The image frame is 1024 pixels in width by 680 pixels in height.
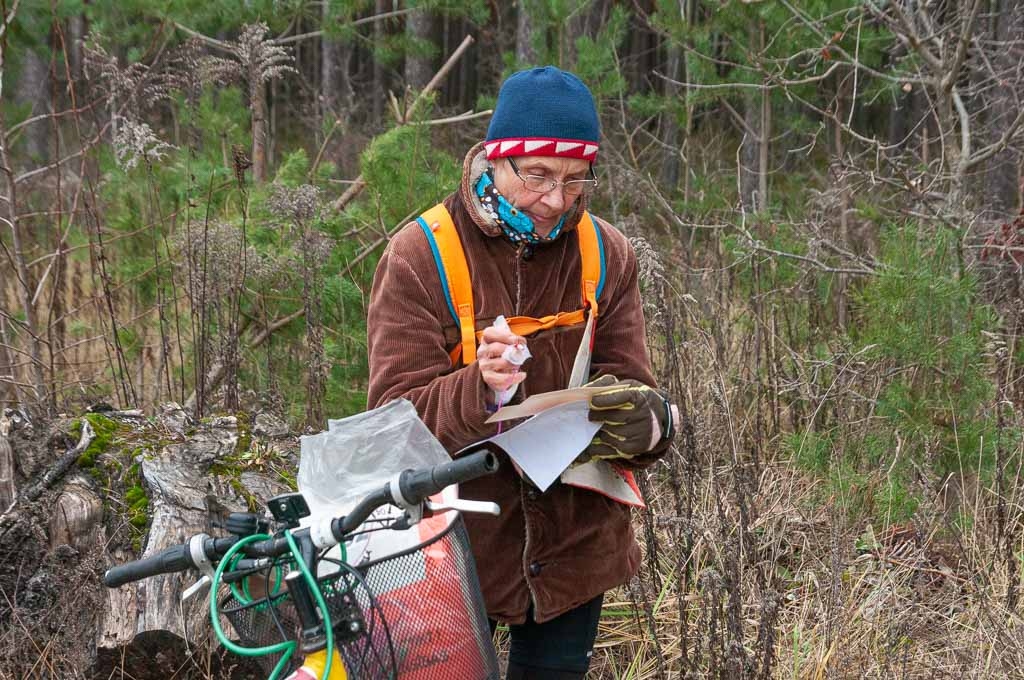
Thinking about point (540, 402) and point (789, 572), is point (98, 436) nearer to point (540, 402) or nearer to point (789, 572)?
point (540, 402)

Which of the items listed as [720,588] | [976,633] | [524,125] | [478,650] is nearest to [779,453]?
[976,633]

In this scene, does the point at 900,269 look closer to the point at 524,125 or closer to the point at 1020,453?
the point at 1020,453

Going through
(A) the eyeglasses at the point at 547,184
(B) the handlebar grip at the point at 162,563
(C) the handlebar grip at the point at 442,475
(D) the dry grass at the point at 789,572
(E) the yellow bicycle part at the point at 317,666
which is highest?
(A) the eyeglasses at the point at 547,184

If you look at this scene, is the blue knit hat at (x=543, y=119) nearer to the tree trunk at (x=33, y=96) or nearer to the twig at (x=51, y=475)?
the twig at (x=51, y=475)

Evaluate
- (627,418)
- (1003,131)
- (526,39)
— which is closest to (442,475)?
(627,418)

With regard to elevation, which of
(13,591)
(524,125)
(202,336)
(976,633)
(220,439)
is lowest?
(976,633)

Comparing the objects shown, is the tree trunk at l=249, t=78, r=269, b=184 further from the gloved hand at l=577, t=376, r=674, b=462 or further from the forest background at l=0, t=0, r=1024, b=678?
the gloved hand at l=577, t=376, r=674, b=462

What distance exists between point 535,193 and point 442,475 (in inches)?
35.5

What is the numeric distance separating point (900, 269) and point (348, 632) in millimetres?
3312

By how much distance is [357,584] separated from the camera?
150cm

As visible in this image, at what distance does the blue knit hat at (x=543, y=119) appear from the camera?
217 cm

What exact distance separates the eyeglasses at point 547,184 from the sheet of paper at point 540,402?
1.38ft

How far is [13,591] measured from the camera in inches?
131

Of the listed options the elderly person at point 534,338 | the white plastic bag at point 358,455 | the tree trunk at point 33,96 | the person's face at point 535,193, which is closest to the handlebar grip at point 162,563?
the white plastic bag at point 358,455
